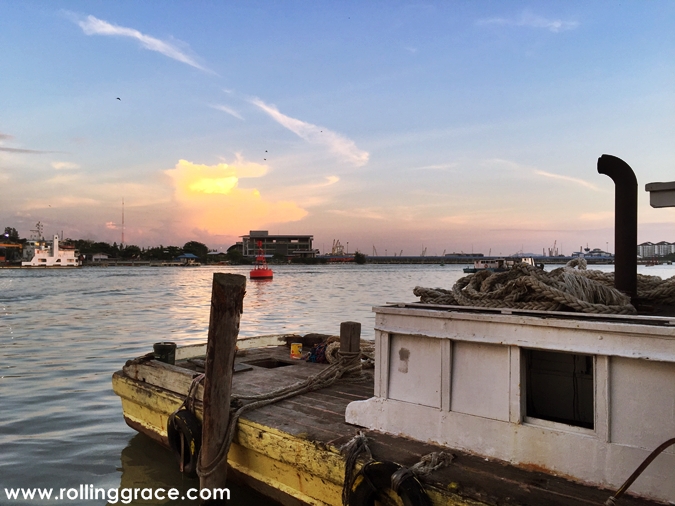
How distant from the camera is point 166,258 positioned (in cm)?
16900

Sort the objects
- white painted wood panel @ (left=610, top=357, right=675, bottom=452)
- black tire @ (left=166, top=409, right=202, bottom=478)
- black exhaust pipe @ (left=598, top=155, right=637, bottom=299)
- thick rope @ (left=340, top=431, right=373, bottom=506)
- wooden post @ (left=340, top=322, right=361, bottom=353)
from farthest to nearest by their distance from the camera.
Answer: wooden post @ (left=340, top=322, right=361, bottom=353)
black tire @ (left=166, top=409, right=202, bottom=478)
black exhaust pipe @ (left=598, top=155, right=637, bottom=299)
thick rope @ (left=340, top=431, right=373, bottom=506)
white painted wood panel @ (left=610, top=357, right=675, bottom=452)

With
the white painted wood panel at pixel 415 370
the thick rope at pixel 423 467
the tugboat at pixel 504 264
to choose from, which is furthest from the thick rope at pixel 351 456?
the tugboat at pixel 504 264

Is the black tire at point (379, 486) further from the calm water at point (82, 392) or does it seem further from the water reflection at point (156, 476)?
the calm water at point (82, 392)

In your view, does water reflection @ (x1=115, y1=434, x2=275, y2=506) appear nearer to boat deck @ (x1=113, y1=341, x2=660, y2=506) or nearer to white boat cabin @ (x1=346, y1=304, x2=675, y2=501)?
boat deck @ (x1=113, y1=341, x2=660, y2=506)

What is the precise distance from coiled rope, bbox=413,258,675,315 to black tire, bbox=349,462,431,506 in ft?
5.63

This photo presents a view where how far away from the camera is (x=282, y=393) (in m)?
6.12

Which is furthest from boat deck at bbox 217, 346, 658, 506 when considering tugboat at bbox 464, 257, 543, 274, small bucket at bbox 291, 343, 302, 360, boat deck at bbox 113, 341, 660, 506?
tugboat at bbox 464, 257, 543, 274

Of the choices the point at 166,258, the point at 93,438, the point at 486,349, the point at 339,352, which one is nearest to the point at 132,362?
the point at 93,438

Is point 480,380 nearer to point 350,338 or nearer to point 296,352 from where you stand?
point 350,338

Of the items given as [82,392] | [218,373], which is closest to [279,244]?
[82,392]

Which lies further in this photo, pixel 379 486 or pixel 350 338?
pixel 350 338

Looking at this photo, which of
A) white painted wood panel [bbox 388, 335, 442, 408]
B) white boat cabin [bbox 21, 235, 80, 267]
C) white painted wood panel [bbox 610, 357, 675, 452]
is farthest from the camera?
white boat cabin [bbox 21, 235, 80, 267]

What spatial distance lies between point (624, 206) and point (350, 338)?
404cm

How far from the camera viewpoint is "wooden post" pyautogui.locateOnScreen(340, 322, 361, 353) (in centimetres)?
729
